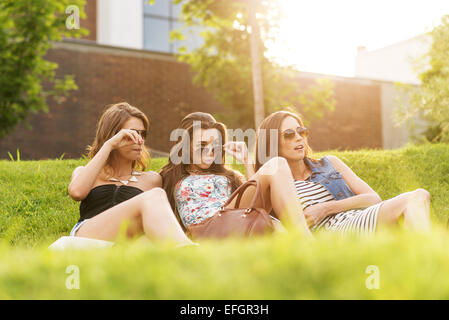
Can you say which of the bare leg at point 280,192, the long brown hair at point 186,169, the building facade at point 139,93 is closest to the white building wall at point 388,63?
the building facade at point 139,93

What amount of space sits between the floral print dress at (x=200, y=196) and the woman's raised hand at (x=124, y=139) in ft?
1.80

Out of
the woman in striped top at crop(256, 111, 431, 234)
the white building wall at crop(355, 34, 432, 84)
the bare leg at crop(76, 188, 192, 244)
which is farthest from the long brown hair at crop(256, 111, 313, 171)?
the white building wall at crop(355, 34, 432, 84)

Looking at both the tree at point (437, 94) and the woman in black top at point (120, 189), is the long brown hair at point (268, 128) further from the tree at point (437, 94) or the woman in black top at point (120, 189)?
the tree at point (437, 94)

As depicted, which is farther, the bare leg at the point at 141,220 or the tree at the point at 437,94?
the tree at the point at 437,94

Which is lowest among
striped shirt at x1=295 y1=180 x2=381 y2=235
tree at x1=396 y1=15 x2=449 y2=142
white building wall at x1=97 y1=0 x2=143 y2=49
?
striped shirt at x1=295 y1=180 x2=381 y2=235

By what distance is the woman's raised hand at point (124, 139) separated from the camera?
372cm

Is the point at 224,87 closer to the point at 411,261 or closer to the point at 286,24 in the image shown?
the point at 286,24

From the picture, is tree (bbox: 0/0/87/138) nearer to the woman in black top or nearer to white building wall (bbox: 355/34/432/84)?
the woman in black top

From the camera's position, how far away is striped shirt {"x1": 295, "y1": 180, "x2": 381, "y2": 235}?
11.2 ft

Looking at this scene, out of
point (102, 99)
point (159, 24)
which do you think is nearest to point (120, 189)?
point (102, 99)

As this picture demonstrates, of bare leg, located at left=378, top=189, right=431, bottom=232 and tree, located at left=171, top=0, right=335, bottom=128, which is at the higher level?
tree, located at left=171, top=0, right=335, bottom=128

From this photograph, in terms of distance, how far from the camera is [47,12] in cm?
1009
